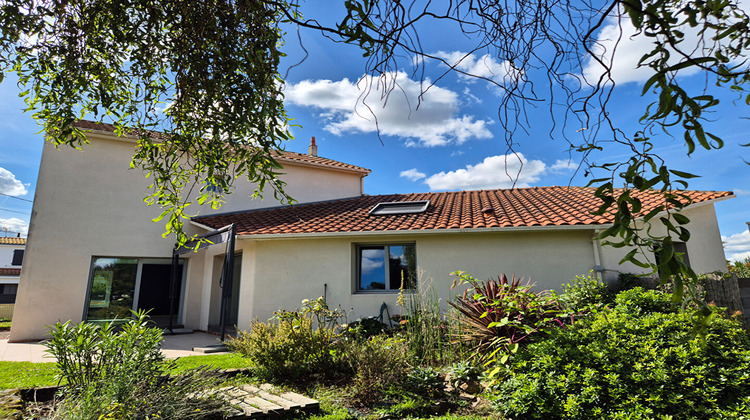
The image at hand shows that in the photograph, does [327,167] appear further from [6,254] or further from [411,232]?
[6,254]

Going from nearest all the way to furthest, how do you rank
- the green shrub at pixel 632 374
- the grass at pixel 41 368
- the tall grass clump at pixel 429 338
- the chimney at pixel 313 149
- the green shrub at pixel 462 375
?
the green shrub at pixel 632 374 → the green shrub at pixel 462 375 → the grass at pixel 41 368 → the tall grass clump at pixel 429 338 → the chimney at pixel 313 149

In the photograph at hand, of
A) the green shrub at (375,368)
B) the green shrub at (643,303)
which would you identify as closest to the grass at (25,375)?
the green shrub at (375,368)

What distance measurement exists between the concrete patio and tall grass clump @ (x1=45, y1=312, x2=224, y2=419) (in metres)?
4.32

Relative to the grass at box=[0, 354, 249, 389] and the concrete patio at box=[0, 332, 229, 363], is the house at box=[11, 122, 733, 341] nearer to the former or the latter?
the concrete patio at box=[0, 332, 229, 363]

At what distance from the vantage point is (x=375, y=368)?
5.09m

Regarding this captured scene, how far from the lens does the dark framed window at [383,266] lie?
10.5 meters

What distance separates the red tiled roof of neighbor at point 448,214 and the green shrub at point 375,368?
4926 millimetres

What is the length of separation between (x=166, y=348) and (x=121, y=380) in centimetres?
655

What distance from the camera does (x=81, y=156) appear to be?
12.1 metres

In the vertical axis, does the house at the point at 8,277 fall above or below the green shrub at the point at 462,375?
above

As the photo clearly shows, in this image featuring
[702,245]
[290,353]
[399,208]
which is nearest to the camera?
[290,353]

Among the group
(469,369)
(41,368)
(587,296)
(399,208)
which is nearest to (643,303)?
(587,296)

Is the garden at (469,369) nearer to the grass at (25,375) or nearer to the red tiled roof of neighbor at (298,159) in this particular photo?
the grass at (25,375)

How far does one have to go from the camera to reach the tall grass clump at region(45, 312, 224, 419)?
3.15m
